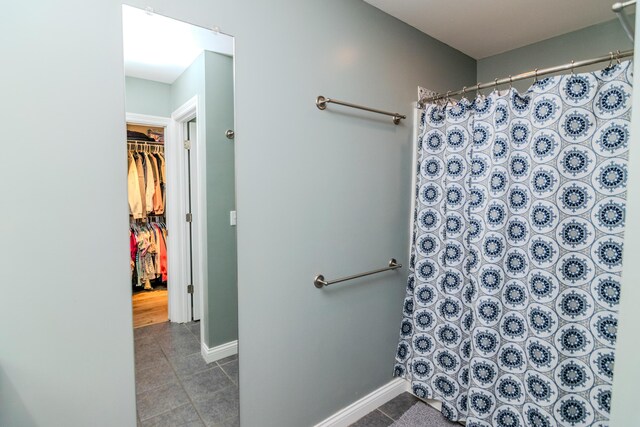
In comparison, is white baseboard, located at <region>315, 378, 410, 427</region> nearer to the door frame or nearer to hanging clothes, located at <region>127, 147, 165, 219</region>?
the door frame

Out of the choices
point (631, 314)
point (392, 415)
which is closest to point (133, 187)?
point (631, 314)

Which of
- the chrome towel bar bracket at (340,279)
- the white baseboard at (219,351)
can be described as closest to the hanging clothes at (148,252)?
the white baseboard at (219,351)

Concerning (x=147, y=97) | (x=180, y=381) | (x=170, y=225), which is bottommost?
(x=180, y=381)

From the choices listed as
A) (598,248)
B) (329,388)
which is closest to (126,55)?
(329,388)

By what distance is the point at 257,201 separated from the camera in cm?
138

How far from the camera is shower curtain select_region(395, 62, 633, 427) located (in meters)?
1.36

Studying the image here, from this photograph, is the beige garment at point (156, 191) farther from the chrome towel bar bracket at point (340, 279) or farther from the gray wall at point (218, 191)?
the chrome towel bar bracket at point (340, 279)

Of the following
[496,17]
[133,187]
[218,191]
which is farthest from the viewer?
[496,17]

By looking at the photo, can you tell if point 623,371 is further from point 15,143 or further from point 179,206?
point 15,143

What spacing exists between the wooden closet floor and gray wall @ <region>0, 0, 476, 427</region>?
0.14 ft

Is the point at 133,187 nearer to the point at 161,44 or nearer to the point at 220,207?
the point at 220,207

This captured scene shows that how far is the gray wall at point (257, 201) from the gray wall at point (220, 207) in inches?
1.7

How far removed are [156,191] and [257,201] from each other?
400mm

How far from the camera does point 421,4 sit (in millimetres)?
1739
